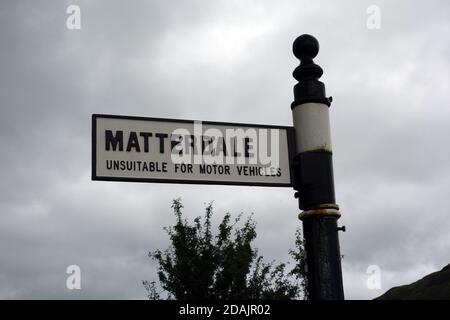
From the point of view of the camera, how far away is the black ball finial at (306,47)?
4.92 meters

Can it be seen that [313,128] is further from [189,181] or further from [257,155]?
[189,181]

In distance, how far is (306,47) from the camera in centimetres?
493

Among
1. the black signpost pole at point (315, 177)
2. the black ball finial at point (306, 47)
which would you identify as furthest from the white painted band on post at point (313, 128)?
the black ball finial at point (306, 47)

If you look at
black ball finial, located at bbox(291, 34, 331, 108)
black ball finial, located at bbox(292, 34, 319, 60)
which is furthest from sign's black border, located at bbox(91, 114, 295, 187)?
black ball finial, located at bbox(292, 34, 319, 60)

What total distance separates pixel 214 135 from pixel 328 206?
100 centimetres

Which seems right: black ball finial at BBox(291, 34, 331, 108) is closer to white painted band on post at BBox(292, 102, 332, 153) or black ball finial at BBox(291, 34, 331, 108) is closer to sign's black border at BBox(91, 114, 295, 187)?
white painted band on post at BBox(292, 102, 332, 153)

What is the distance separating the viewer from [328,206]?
178 inches

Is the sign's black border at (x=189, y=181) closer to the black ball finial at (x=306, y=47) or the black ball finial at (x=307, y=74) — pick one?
the black ball finial at (x=307, y=74)

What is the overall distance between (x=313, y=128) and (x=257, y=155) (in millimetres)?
476

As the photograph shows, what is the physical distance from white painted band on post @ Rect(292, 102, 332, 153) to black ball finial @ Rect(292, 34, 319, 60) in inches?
16.5

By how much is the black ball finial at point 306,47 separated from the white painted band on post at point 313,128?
0.42 metres

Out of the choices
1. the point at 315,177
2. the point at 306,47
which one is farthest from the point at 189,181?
the point at 306,47
